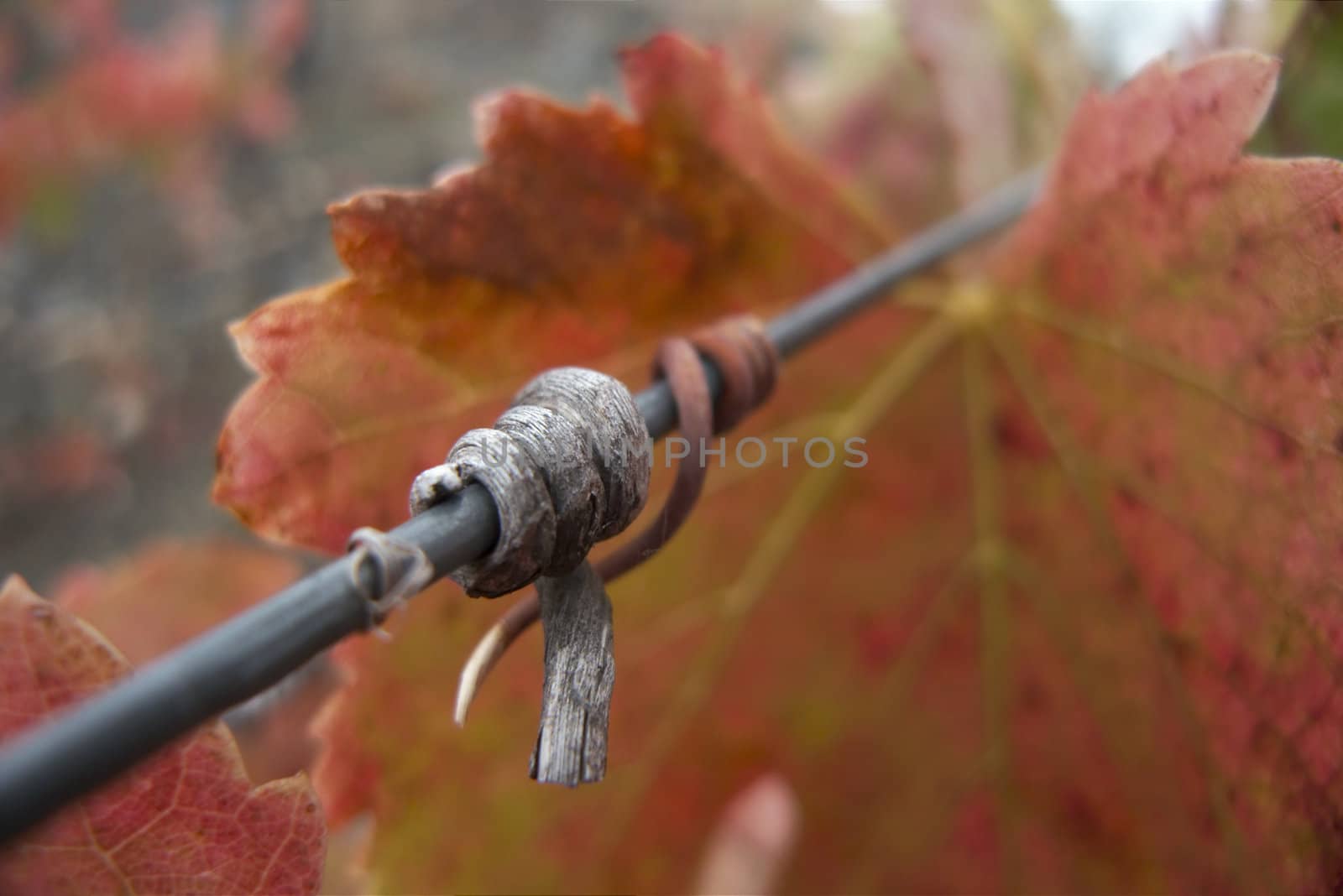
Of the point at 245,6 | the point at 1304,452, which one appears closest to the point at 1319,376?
the point at 1304,452

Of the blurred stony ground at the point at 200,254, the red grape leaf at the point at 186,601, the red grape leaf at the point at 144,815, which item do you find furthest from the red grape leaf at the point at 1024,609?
the blurred stony ground at the point at 200,254

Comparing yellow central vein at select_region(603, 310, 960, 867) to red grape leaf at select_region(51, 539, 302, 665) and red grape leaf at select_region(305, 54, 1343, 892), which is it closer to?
red grape leaf at select_region(305, 54, 1343, 892)

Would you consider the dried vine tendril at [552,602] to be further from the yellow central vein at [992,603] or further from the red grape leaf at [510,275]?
the yellow central vein at [992,603]

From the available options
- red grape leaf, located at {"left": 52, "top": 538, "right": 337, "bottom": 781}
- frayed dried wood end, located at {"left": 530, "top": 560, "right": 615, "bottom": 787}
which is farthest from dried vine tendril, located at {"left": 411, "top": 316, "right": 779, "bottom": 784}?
red grape leaf, located at {"left": 52, "top": 538, "right": 337, "bottom": 781}

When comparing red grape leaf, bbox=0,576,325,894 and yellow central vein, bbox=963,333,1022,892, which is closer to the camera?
red grape leaf, bbox=0,576,325,894

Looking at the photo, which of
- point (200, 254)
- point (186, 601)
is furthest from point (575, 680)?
point (200, 254)
